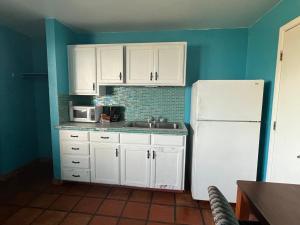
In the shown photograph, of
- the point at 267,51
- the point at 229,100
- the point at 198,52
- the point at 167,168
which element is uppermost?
the point at 198,52

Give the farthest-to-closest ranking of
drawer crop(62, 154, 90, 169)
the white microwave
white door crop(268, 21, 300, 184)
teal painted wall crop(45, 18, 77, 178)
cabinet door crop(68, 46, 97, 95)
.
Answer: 1. the white microwave
2. cabinet door crop(68, 46, 97, 95)
3. drawer crop(62, 154, 90, 169)
4. teal painted wall crop(45, 18, 77, 178)
5. white door crop(268, 21, 300, 184)

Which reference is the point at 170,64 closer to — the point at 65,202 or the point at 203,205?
the point at 203,205

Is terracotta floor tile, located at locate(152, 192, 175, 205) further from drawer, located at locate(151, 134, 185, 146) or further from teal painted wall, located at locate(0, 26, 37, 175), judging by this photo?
teal painted wall, located at locate(0, 26, 37, 175)

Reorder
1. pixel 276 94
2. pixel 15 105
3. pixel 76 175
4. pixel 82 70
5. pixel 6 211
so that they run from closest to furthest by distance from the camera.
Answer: pixel 276 94 → pixel 6 211 → pixel 76 175 → pixel 82 70 → pixel 15 105

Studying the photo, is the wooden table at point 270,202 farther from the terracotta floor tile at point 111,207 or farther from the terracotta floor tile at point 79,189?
the terracotta floor tile at point 79,189

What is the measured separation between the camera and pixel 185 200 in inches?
92.7

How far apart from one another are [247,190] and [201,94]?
1.20 meters

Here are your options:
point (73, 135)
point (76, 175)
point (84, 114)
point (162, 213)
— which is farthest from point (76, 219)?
point (84, 114)

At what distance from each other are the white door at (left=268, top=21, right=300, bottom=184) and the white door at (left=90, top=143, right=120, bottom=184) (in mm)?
1877

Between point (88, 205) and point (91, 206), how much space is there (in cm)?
5

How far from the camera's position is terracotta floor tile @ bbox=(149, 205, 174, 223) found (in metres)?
2.00

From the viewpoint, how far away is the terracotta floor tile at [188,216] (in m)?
A: 1.98

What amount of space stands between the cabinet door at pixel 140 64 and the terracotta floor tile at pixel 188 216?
172 centimetres

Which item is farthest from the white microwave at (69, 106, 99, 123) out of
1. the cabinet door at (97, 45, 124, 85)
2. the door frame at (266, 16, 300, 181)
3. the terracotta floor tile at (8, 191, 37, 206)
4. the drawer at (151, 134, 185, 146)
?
the door frame at (266, 16, 300, 181)
